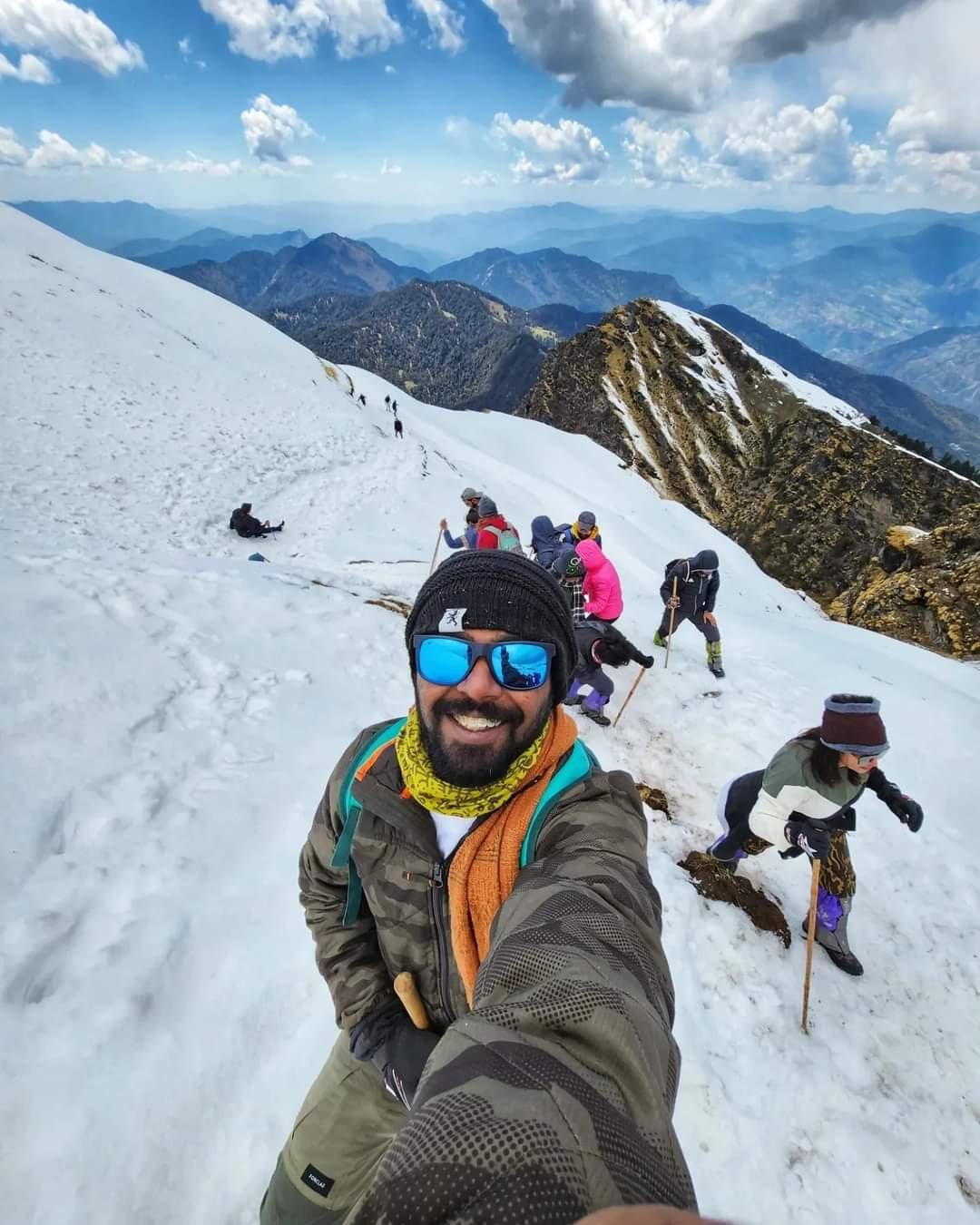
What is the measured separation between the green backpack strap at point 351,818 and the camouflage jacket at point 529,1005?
45 mm

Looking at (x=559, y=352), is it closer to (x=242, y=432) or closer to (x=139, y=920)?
(x=242, y=432)

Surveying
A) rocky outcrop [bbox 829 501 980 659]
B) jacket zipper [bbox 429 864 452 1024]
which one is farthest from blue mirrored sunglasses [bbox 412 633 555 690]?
rocky outcrop [bbox 829 501 980 659]

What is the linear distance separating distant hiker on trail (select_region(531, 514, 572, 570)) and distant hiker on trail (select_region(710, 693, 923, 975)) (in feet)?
17.0

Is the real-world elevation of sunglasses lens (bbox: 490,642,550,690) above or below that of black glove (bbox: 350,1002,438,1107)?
above

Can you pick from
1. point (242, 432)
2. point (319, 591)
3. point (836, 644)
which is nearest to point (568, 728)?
point (319, 591)

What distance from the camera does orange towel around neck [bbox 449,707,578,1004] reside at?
2.11 meters

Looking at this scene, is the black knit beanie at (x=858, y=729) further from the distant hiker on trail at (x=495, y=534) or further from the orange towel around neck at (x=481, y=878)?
the distant hiker on trail at (x=495, y=534)

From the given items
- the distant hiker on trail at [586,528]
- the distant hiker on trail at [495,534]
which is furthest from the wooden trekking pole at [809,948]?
the distant hiker on trail at [495,534]

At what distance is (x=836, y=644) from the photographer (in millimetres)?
13555

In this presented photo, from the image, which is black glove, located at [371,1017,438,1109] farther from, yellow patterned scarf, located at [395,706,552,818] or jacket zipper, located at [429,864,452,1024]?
yellow patterned scarf, located at [395,706,552,818]

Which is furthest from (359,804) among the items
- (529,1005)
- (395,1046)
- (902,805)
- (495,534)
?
(495,534)

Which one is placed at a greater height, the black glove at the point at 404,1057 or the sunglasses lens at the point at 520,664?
the sunglasses lens at the point at 520,664

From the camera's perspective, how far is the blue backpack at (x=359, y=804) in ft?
7.16

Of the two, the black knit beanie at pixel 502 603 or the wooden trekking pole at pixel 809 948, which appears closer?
the black knit beanie at pixel 502 603
